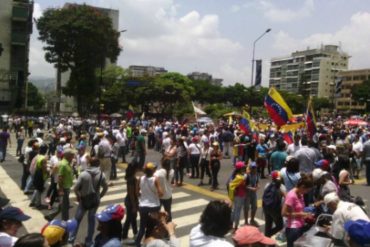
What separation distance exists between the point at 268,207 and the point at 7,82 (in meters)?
49.5

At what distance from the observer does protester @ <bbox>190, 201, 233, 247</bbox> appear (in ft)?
14.3

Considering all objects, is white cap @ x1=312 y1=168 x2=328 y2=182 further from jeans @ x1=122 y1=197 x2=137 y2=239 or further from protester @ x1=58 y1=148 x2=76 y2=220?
protester @ x1=58 y1=148 x2=76 y2=220

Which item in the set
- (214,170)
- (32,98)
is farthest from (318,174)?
(32,98)

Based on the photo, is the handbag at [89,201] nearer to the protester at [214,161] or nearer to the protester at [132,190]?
the protester at [132,190]

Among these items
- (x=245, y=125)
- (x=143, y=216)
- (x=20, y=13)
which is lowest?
(x=143, y=216)

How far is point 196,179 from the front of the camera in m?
17.2

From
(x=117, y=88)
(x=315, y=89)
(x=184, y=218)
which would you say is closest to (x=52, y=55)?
(x=117, y=88)

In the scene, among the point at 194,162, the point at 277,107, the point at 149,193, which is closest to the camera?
the point at 149,193

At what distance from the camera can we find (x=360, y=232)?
146 inches

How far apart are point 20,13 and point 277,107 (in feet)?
149

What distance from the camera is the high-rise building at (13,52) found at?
5341cm

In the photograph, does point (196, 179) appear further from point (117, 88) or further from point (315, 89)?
point (315, 89)

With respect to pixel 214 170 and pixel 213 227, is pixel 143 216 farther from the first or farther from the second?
pixel 214 170

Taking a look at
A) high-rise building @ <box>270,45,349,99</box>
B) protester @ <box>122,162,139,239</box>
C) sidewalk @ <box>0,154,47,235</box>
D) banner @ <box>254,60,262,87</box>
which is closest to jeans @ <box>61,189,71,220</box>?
sidewalk @ <box>0,154,47,235</box>
